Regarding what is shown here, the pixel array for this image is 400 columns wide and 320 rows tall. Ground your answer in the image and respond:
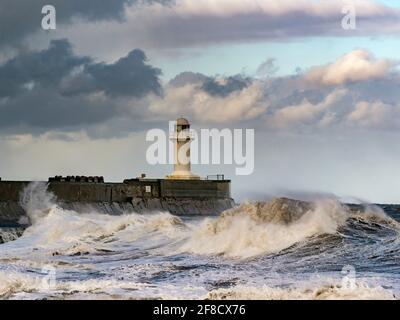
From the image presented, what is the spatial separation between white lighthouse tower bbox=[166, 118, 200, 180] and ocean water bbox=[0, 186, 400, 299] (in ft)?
59.1

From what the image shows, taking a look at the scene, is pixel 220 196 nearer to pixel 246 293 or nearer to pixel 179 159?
pixel 179 159

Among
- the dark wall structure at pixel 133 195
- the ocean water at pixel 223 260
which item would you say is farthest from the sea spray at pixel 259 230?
the dark wall structure at pixel 133 195

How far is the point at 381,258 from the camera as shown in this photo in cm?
1590

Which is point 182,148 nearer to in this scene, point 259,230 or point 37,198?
point 37,198

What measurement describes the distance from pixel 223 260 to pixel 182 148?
28135 millimetres

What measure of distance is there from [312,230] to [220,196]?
28.4 meters

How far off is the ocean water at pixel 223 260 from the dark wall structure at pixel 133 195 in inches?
568

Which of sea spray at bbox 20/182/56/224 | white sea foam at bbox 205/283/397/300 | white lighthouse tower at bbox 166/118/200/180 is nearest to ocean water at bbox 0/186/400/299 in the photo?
white sea foam at bbox 205/283/397/300

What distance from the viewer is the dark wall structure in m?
42.2

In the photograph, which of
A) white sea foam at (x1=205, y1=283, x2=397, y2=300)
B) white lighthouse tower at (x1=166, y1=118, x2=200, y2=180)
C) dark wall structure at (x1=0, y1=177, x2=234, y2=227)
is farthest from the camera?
white lighthouse tower at (x1=166, y1=118, x2=200, y2=180)

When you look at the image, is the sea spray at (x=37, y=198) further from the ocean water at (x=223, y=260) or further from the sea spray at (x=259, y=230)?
the sea spray at (x=259, y=230)

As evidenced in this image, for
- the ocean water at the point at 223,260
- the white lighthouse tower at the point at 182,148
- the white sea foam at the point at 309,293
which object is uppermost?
the white lighthouse tower at the point at 182,148

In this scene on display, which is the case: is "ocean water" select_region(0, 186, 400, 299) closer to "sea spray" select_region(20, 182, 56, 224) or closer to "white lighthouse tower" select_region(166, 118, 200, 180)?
"sea spray" select_region(20, 182, 56, 224)

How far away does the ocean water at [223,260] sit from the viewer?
1255cm
